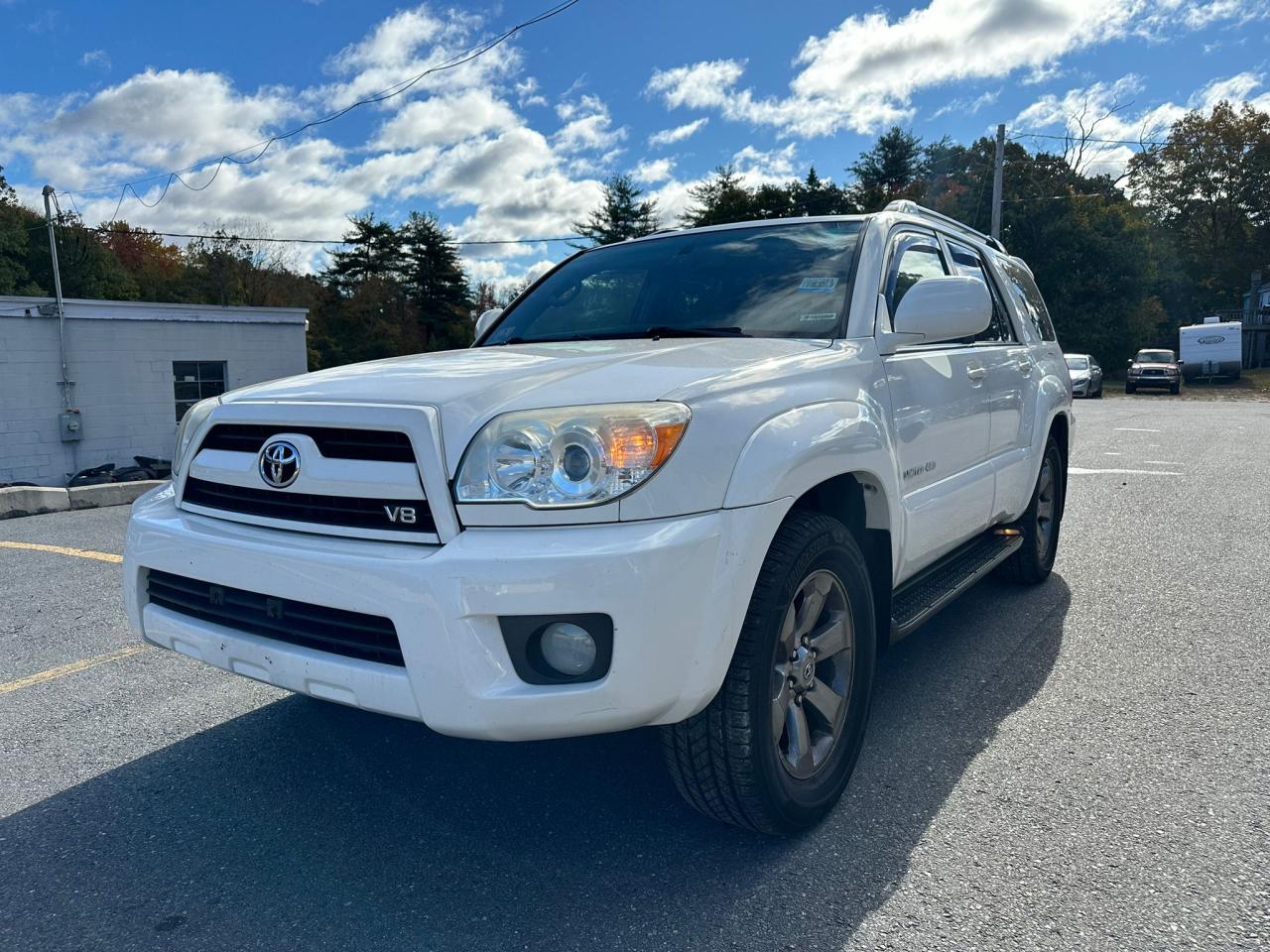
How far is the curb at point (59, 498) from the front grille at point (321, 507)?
7511mm

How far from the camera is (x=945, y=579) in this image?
3629 millimetres

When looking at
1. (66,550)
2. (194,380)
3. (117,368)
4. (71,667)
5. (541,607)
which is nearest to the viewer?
(541,607)

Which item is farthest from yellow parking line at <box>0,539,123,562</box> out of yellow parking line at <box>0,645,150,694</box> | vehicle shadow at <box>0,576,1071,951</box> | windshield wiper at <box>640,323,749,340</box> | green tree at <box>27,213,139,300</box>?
green tree at <box>27,213,139,300</box>

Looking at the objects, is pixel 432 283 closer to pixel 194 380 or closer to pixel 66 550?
pixel 194 380

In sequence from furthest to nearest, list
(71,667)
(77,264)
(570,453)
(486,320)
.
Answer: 1. (77,264)
2. (486,320)
3. (71,667)
4. (570,453)

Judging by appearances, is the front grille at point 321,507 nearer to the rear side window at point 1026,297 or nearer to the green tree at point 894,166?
the rear side window at point 1026,297

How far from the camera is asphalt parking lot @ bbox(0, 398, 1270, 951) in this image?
2119 mm

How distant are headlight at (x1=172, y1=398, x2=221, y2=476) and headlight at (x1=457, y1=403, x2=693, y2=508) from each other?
41.5 inches

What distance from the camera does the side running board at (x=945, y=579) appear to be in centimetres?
311

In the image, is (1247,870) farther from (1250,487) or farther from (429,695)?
(1250,487)

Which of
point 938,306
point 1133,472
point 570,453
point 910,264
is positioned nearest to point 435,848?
point 570,453

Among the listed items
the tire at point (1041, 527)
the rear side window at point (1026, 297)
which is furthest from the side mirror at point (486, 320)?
the tire at point (1041, 527)

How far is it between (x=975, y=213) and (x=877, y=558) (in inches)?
1824

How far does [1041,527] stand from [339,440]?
410 centimetres
